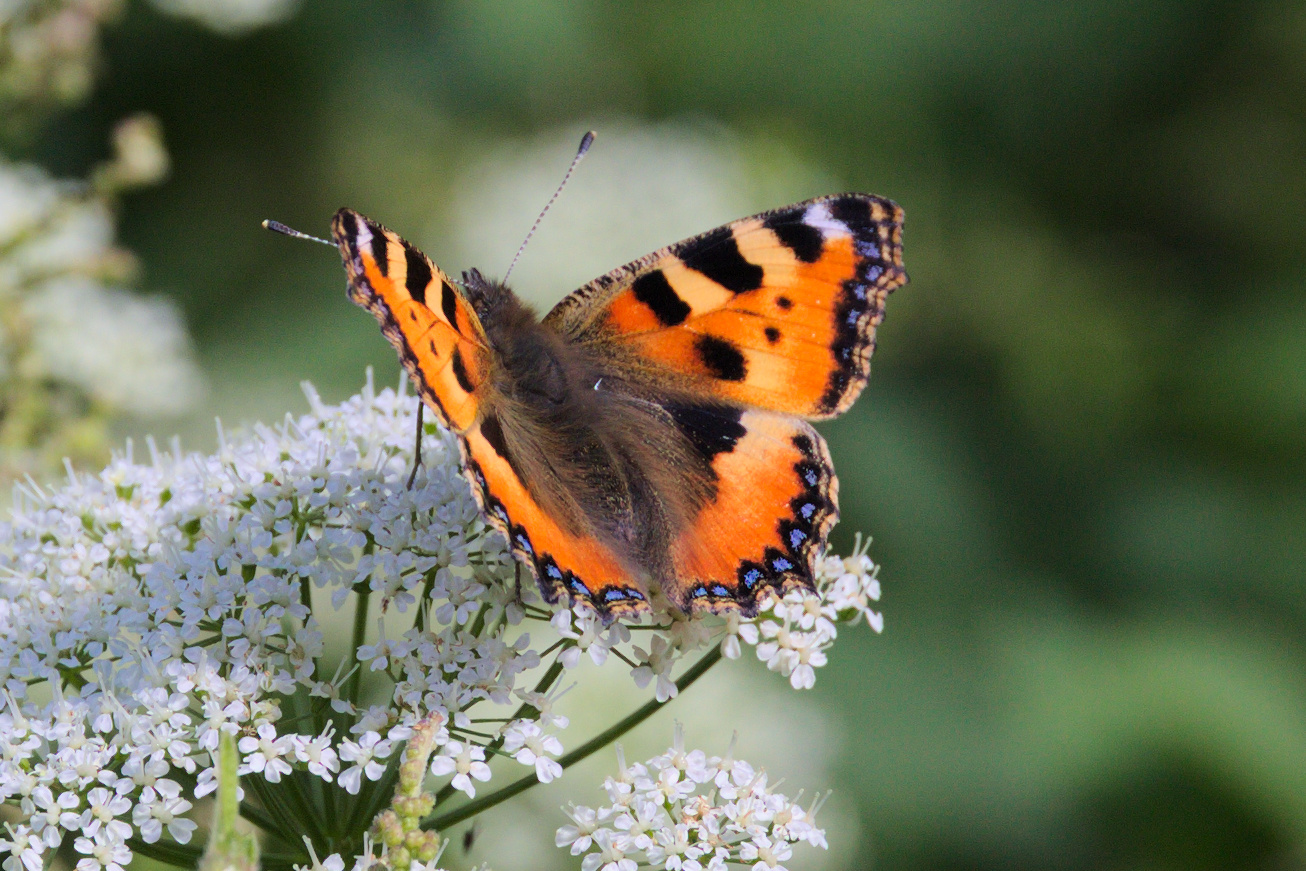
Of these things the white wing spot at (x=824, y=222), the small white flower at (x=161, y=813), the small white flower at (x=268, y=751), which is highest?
the white wing spot at (x=824, y=222)

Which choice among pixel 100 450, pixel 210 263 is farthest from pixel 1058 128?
pixel 100 450

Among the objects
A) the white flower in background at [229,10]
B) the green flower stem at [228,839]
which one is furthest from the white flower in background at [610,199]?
the green flower stem at [228,839]

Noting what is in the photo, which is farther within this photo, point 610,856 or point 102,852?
point 610,856

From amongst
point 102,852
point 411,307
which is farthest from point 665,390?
point 102,852

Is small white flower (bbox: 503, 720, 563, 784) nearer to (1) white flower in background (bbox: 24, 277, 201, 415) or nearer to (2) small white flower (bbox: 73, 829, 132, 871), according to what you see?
(2) small white flower (bbox: 73, 829, 132, 871)

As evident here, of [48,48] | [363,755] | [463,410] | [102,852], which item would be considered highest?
[48,48]

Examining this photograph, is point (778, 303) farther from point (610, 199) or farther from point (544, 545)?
point (610, 199)

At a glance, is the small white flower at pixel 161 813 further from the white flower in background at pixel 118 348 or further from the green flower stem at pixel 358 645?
the white flower in background at pixel 118 348
